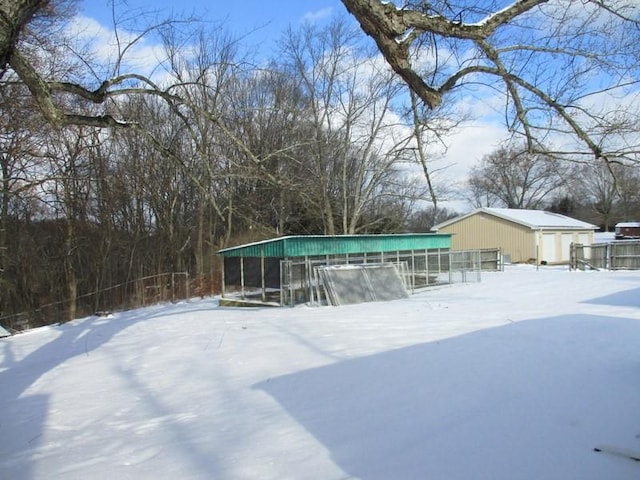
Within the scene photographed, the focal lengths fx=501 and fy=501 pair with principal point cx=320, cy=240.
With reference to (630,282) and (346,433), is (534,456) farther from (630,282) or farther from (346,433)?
(630,282)

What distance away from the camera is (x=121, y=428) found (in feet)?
16.5

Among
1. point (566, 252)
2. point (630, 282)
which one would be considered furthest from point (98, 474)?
point (566, 252)

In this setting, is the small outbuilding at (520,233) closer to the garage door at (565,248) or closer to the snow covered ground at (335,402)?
the garage door at (565,248)

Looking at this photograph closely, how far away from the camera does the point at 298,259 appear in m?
17.8

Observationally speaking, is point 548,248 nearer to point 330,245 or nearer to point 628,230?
point 628,230

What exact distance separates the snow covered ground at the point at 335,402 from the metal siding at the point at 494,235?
2635cm

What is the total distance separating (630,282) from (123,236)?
79.9 ft

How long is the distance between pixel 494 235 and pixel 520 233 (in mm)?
2160

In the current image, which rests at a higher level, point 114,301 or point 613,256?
point 613,256

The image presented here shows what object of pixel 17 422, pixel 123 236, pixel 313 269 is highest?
pixel 123 236

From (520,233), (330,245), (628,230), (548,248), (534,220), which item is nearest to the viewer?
(330,245)

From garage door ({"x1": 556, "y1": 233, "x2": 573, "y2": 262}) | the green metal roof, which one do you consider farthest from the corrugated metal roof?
the green metal roof

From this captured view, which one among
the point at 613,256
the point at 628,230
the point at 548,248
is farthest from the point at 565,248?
the point at 628,230

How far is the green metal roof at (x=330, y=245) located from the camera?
17.6m
